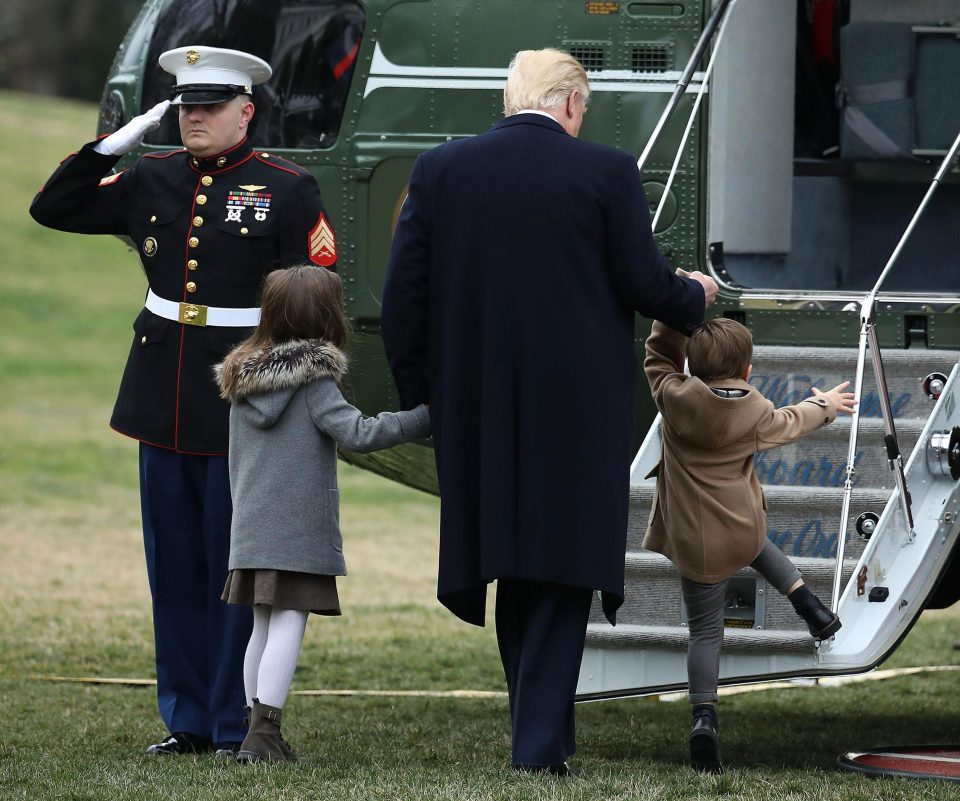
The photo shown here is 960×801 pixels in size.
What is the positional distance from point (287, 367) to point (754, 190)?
7.58 ft

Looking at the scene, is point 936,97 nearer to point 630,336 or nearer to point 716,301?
point 716,301

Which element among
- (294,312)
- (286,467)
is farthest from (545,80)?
(286,467)

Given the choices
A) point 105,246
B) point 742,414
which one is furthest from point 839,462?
point 105,246

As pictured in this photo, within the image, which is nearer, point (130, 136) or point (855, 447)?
point (855, 447)

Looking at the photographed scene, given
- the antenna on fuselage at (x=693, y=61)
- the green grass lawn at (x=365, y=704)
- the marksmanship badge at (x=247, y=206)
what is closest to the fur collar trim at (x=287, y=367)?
the marksmanship badge at (x=247, y=206)

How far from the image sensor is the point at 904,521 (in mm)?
4672

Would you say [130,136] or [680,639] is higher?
[130,136]

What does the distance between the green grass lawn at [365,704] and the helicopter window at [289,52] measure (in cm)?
209

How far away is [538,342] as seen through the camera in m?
4.14

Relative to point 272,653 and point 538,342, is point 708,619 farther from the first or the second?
point 272,653

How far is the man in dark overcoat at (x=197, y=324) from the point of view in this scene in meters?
4.85

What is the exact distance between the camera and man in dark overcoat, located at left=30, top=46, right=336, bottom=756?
191 inches

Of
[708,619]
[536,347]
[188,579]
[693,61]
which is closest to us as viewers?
[536,347]

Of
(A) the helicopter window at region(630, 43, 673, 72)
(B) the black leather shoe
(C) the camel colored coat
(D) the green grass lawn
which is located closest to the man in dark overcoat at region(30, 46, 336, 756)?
(D) the green grass lawn
